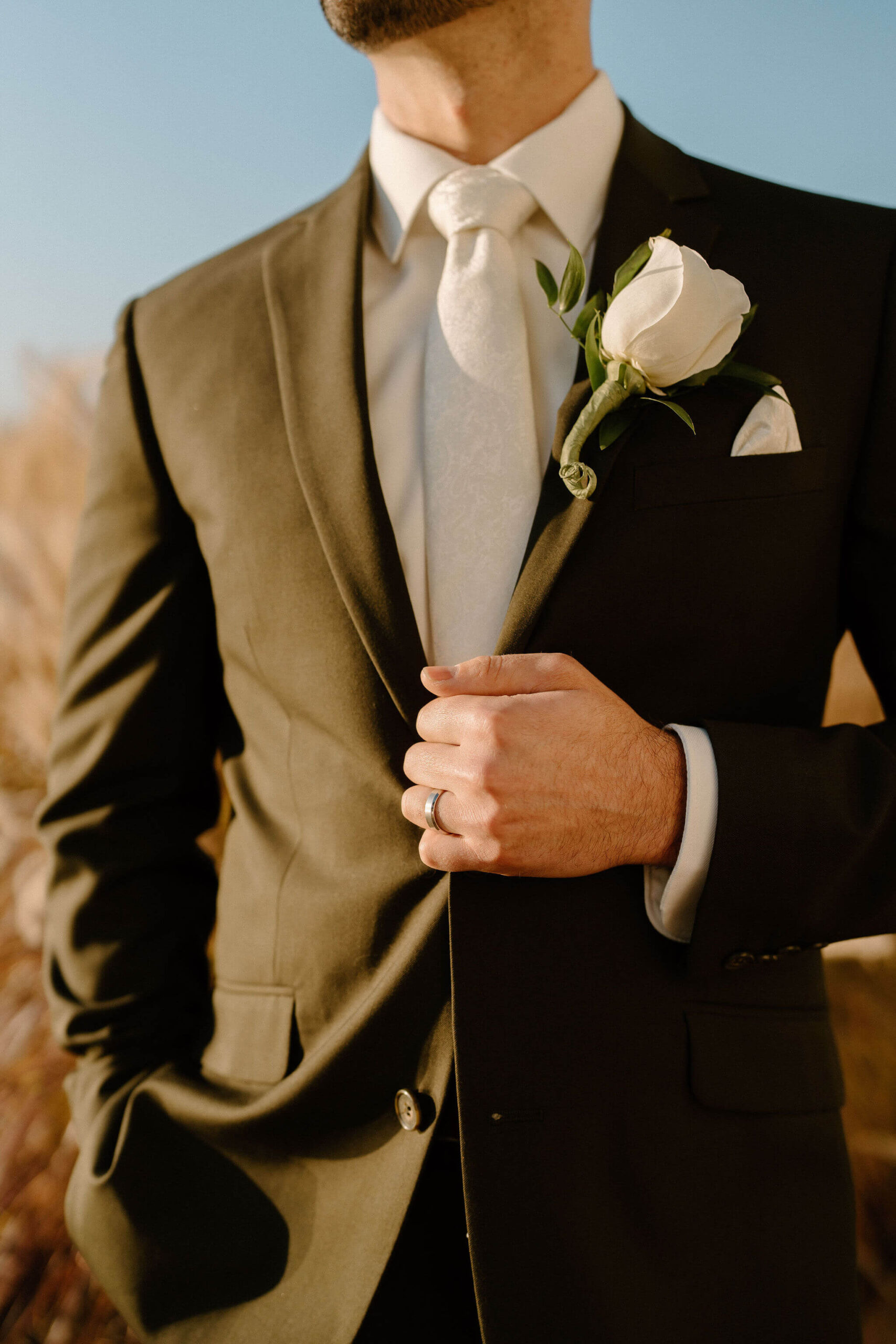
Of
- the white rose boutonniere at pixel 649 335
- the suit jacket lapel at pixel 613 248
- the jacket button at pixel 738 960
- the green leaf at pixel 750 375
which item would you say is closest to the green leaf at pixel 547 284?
the white rose boutonniere at pixel 649 335

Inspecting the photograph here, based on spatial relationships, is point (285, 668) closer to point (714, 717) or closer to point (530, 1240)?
point (714, 717)

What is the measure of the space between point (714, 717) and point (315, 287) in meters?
0.87

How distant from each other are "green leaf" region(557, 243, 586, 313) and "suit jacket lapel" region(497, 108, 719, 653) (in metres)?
0.10

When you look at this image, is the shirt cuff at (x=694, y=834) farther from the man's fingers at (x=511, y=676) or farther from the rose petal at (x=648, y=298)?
the rose petal at (x=648, y=298)

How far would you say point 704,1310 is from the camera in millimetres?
1027

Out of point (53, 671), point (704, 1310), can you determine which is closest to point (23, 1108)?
point (53, 671)

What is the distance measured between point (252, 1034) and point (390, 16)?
149cm

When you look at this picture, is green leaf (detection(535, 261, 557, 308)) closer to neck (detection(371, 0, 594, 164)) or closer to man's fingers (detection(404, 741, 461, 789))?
neck (detection(371, 0, 594, 164))

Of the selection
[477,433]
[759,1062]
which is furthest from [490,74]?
[759,1062]

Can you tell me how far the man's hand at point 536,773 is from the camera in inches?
38.9

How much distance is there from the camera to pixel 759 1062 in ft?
3.63

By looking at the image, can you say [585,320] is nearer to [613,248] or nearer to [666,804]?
[613,248]

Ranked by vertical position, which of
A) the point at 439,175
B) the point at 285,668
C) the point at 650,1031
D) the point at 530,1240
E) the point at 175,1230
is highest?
the point at 439,175

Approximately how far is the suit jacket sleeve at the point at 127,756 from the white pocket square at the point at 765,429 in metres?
0.87
